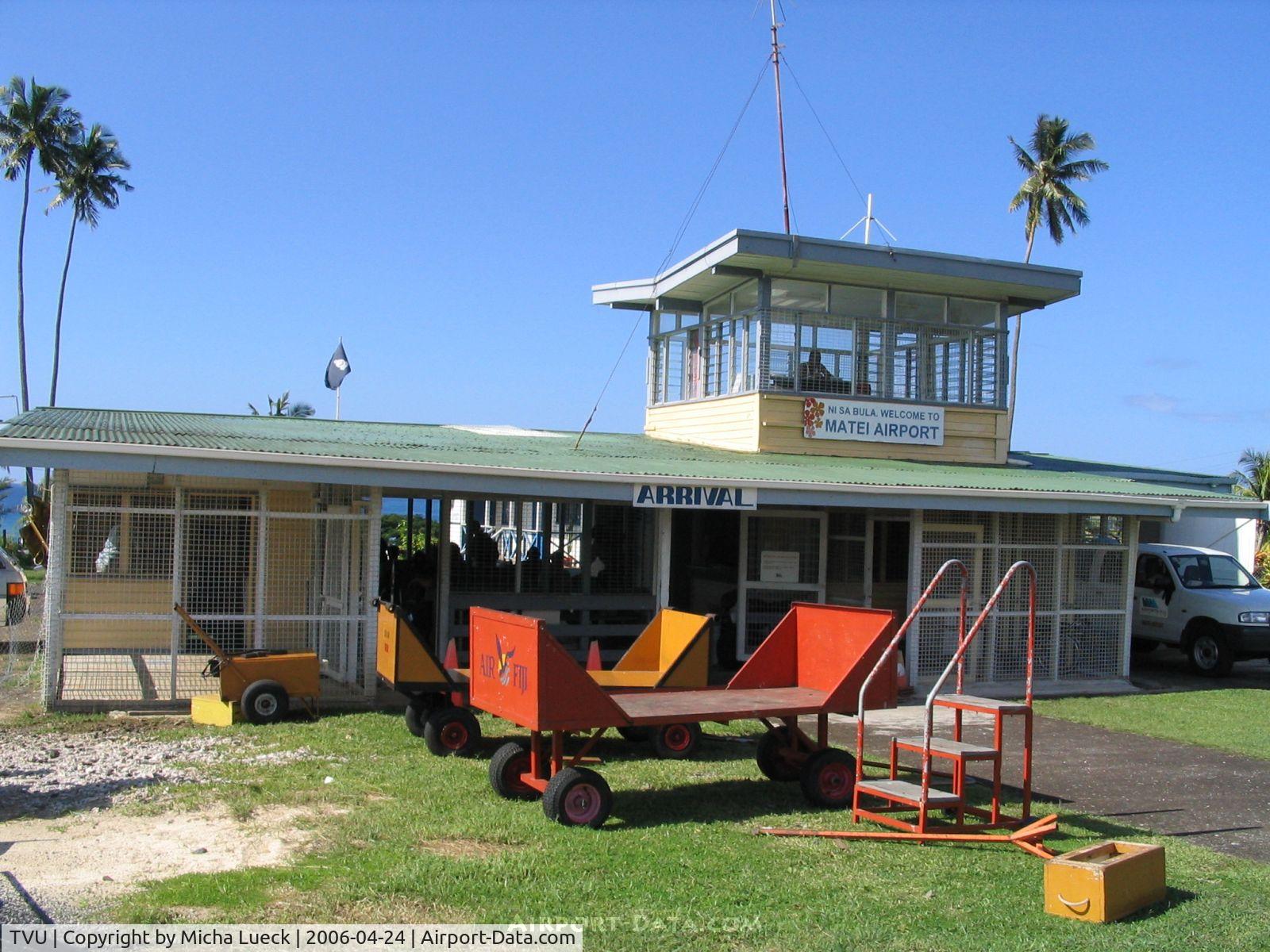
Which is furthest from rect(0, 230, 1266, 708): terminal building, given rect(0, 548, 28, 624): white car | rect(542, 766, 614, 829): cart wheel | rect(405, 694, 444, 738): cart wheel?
rect(542, 766, 614, 829): cart wheel

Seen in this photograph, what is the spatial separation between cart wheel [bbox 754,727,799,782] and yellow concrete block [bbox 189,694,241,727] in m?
4.81

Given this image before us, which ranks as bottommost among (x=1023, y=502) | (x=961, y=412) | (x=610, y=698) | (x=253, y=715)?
(x=253, y=715)

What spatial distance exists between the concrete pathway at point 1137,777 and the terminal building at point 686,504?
8.36ft

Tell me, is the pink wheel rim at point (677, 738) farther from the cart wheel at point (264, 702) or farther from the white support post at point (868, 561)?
the white support post at point (868, 561)

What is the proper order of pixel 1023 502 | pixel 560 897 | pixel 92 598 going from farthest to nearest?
pixel 1023 502 → pixel 92 598 → pixel 560 897

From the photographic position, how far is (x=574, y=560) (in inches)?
551

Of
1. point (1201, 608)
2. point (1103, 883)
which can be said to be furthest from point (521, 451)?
point (1201, 608)

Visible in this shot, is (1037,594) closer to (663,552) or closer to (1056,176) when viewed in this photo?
(663,552)

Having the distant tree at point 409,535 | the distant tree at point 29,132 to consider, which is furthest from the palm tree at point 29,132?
the distant tree at point 409,535

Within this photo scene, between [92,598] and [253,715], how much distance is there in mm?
3549

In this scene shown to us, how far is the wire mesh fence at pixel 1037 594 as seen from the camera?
1427 cm

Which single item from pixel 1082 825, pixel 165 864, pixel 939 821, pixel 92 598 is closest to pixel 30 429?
pixel 92 598

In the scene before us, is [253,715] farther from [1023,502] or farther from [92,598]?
[1023,502]

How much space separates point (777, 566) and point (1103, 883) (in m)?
9.75
